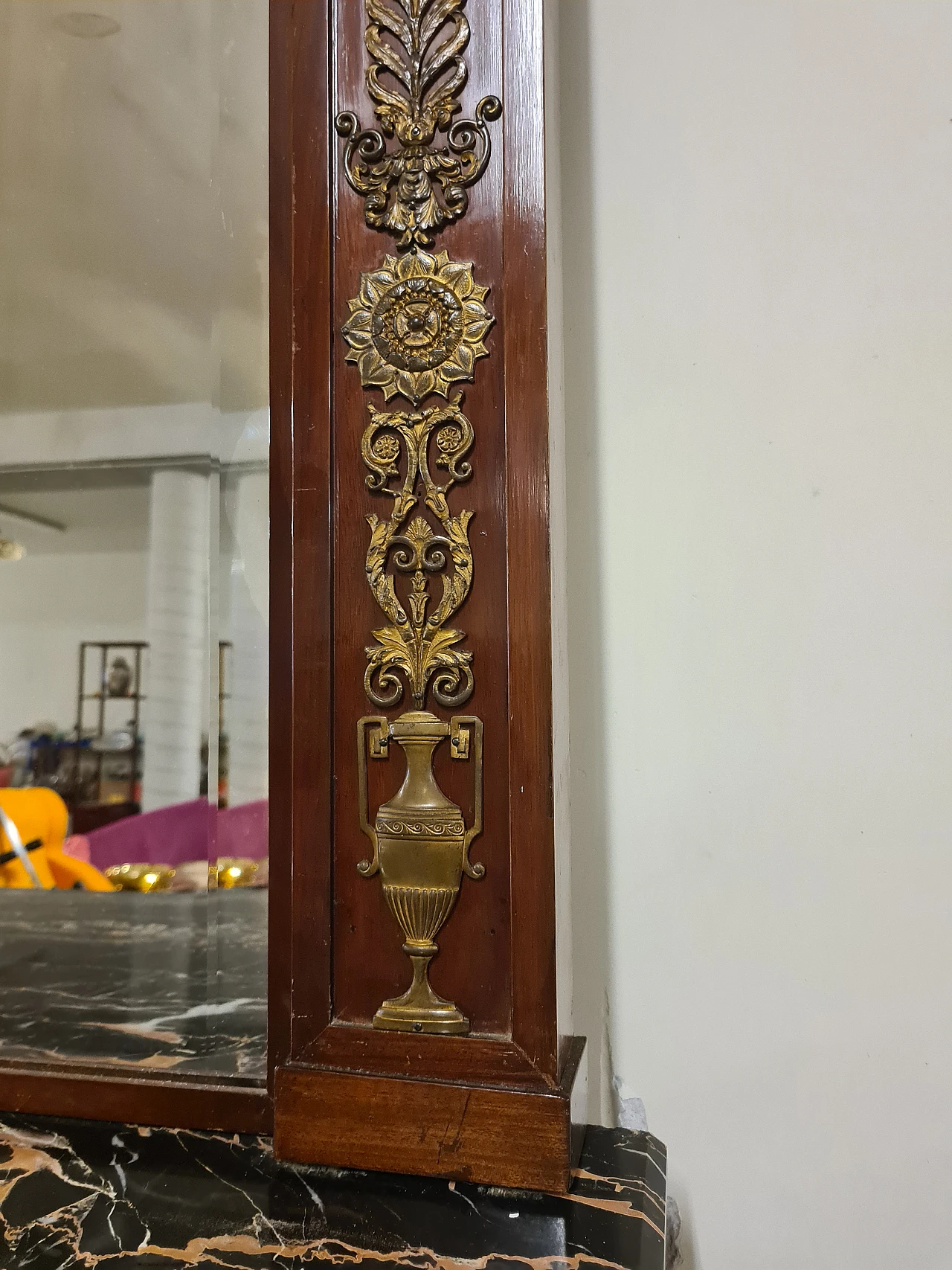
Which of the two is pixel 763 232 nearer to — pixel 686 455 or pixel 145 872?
pixel 686 455

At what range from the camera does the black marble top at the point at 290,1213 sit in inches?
25.0

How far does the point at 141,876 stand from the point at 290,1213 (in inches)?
15.1

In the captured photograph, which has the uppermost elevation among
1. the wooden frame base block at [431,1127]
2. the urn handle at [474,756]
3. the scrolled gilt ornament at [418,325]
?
the scrolled gilt ornament at [418,325]

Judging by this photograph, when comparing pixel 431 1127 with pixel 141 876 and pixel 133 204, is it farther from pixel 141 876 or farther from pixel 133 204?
pixel 133 204

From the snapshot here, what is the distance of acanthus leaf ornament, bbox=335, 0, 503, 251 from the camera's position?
2.47 feet

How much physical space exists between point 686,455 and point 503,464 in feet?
0.81

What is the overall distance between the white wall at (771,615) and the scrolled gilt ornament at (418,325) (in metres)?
0.21

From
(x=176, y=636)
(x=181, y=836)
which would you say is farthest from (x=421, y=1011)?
(x=176, y=636)

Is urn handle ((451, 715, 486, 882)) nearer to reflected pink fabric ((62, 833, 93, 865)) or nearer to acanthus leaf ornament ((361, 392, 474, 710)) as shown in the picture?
acanthus leaf ornament ((361, 392, 474, 710))

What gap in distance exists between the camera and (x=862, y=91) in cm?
87

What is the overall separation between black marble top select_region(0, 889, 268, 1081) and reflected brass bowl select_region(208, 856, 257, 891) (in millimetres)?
12

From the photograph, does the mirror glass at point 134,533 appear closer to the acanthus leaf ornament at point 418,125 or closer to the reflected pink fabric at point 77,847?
the reflected pink fabric at point 77,847

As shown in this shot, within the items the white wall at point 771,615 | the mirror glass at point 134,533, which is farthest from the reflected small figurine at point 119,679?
the white wall at point 771,615

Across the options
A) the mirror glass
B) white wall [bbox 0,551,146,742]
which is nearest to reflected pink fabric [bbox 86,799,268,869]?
the mirror glass
